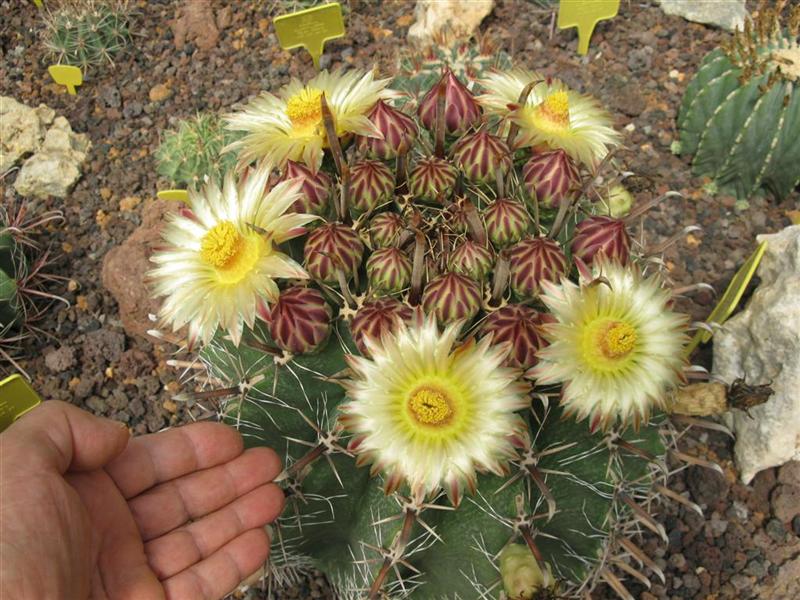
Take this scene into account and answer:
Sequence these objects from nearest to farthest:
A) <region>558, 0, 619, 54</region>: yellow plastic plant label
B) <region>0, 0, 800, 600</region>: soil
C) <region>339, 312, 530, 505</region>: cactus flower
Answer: <region>339, 312, 530, 505</region>: cactus flower, <region>0, 0, 800, 600</region>: soil, <region>558, 0, 619, 54</region>: yellow plastic plant label

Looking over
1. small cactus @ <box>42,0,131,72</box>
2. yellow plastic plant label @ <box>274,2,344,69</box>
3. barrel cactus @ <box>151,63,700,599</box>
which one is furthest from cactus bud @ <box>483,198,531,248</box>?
small cactus @ <box>42,0,131,72</box>

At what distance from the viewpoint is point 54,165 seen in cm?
276

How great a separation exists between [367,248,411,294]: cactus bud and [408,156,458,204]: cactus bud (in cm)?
15

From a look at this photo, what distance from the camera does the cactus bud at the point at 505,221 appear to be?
120 centimetres

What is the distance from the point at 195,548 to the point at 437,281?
0.74 meters

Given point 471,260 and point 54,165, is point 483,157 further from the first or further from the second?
point 54,165

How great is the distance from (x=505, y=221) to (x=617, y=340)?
27cm

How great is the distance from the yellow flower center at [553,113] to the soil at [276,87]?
798 millimetres

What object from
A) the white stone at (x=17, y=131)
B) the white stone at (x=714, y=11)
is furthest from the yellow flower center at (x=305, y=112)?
the white stone at (x=714, y=11)

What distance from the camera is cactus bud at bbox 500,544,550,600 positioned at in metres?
1.11

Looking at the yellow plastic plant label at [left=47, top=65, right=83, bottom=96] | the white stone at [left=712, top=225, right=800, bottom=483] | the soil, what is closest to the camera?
the white stone at [left=712, top=225, right=800, bottom=483]

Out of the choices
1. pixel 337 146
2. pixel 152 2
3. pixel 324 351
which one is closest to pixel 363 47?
pixel 152 2

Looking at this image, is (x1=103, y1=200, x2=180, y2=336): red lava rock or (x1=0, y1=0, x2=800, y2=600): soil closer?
(x1=0, y1=0, x2=800, y2=600): soil

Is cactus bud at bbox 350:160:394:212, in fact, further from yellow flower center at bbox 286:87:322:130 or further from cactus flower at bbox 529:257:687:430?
cactus flower at bbox 529:257:687:430
